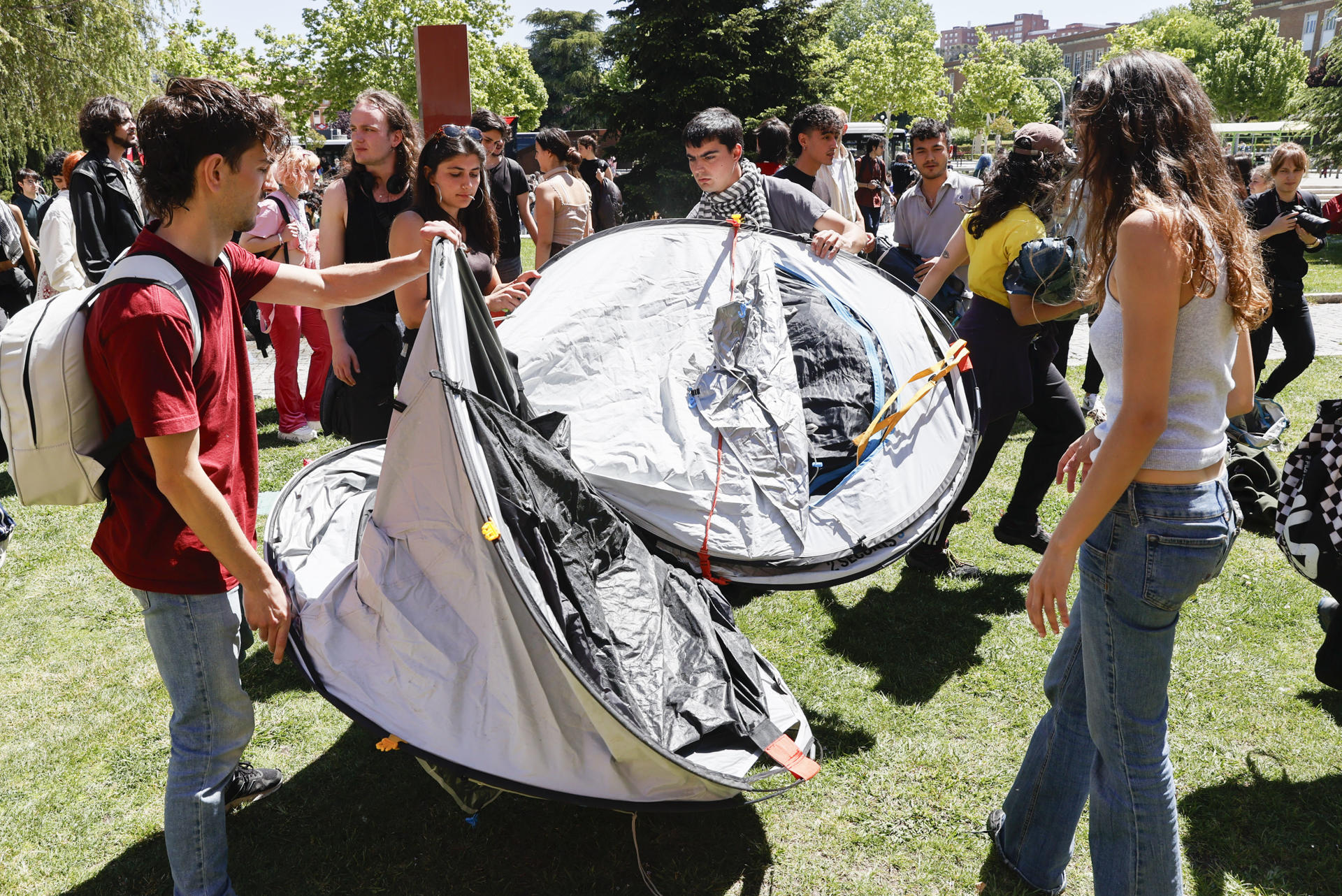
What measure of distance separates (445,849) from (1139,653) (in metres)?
1.88

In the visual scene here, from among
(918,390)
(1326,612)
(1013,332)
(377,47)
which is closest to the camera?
(1326,612)

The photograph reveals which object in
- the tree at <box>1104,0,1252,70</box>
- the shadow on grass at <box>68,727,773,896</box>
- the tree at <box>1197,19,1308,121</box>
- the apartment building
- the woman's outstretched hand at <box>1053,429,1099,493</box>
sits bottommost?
the shadow on grass at <box>68,727,773,896</box>

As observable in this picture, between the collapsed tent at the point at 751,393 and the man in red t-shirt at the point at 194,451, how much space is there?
1328 mm

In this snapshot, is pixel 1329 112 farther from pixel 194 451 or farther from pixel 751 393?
pixel 194 451

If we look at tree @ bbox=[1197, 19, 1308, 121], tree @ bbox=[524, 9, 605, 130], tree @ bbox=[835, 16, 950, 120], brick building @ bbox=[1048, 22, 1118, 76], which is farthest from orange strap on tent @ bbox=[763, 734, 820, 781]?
brick building @ bbox=[1048, 22, 1118, 76]

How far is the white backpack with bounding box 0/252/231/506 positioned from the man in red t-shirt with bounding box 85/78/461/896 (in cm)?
3

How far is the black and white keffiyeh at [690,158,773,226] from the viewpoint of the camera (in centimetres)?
443

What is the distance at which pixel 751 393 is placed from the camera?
3473mm

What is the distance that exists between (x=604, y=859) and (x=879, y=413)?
1.98m

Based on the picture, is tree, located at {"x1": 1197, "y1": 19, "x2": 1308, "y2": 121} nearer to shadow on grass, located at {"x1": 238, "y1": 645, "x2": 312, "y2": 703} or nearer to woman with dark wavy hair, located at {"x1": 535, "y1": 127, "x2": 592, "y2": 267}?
woman with dark wavy hair, located at {"x1": 535, "y1": 127, "x2": 592, "y2": 267}

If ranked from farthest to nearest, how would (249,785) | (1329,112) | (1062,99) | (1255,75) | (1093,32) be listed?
(1093,32) < (1255,75) < (1062,99) < (1329,112) < (249,785)

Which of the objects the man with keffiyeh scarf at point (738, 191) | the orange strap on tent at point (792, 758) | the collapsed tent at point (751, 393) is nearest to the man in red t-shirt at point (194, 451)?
the orange strap on tent at point (792, 758)

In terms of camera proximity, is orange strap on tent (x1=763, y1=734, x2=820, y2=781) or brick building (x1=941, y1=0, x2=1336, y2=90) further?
brick building (x1=941, y1=0, x2=1336, y2=90)

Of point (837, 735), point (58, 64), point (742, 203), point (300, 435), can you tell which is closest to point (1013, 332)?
point (742, 203)
